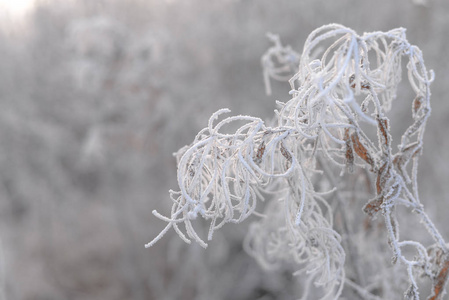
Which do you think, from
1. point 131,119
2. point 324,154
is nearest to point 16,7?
point 131,119

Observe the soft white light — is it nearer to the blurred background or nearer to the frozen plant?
A: the blurred background

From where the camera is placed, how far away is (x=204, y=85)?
3.64 m

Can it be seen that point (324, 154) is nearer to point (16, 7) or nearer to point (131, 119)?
→ point (131, 119)

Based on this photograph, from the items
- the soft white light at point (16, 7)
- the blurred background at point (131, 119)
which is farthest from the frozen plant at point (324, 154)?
the soft white light at point (16, 7)

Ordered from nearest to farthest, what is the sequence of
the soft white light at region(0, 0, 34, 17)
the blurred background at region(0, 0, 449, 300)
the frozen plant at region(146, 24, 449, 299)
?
the frozen plant at region(146, 24, 449, 299), the blurred background at region(0, 0, 449, 300), the soft white light at region(0, 0, 34, 17)

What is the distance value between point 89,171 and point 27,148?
2.30 feet

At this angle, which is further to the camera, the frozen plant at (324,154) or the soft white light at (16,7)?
the soft white light at (16,7)

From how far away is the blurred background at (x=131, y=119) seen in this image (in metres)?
2.71

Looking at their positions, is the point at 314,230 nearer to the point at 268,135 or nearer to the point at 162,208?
the point at 268,135

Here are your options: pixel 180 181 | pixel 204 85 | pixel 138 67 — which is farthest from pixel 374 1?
pixel 180 181

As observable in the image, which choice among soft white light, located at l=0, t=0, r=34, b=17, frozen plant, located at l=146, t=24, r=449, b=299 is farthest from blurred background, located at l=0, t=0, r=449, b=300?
frozen plant, located at l=146, t=24, r=449, b=299

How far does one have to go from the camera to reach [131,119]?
2.92 m

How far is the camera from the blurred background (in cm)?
271

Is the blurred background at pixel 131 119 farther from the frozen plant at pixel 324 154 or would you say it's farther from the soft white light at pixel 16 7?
the frozen plant at pixel 324 154
